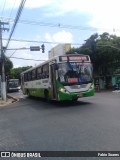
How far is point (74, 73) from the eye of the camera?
17703mm

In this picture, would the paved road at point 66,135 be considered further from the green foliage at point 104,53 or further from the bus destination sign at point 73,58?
the green foliage at point 104,53

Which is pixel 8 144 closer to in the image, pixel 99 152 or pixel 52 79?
pixel 99 152

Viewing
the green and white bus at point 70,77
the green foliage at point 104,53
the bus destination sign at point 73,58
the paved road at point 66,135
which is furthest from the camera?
the green foliage at point 104,53

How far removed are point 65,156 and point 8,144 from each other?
2.35 metres

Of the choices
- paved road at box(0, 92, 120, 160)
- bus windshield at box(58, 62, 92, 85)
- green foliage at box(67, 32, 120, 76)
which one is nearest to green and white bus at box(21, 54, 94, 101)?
bus windshield at box(58, 62, 92, 85)

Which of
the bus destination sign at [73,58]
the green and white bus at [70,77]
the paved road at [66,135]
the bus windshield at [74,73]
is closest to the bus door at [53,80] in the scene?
the green and white bus at [70,77]

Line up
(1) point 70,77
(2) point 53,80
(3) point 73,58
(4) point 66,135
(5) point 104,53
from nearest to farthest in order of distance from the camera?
(4) point 66,135
(1) point 70,77
(3) point 73,58
(2) point 53,80
(5) point 104,53

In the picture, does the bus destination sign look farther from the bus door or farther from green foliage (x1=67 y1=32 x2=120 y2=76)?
green foliage (x1=67 y1=32 x2=120 y2=76)

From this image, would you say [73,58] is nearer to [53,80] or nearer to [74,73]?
[74,73]

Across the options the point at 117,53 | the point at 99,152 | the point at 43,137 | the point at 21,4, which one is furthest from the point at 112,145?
the point at 117,53

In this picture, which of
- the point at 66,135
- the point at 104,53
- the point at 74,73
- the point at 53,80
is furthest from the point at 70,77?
the point at 104,53

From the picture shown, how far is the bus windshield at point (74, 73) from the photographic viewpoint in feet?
57.5

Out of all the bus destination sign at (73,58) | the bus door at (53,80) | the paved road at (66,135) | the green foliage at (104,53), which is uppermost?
the green foliage at (104,53)

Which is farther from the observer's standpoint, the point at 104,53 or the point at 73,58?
the point at 104,53
